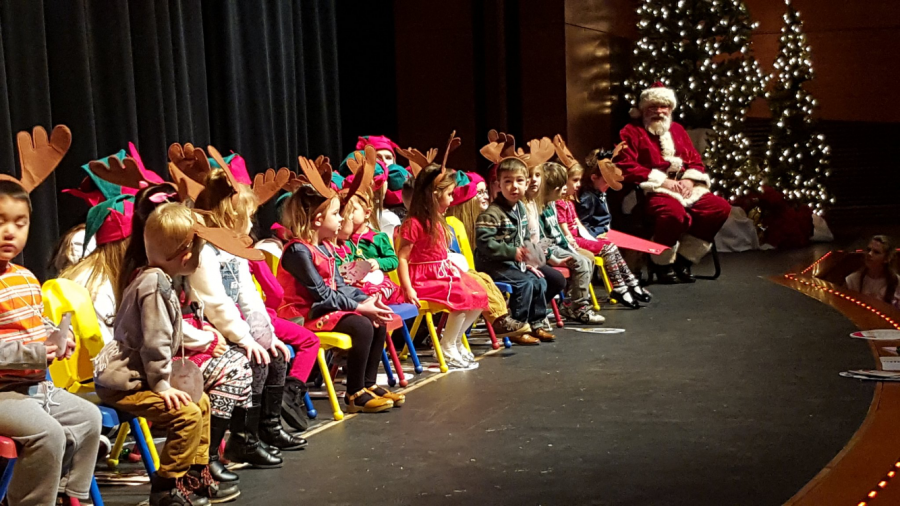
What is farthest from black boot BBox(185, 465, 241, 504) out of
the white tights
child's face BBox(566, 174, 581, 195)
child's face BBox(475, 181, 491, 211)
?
child's face BBox(566, 174, 581, 195)

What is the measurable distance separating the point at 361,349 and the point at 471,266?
1.57m

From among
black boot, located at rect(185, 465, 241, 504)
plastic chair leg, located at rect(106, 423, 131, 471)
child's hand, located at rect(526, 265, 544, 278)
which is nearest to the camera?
black boot, located at rect(185, 465, 241, 504)

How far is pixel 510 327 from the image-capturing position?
5695 millimetres

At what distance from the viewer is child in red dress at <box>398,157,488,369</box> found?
494cm

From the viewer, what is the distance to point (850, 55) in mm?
12227

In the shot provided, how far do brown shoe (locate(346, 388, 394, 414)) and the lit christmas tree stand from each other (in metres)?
6.04

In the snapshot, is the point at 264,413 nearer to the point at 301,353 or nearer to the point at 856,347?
the point at 301,353

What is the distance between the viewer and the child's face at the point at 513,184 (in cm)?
565

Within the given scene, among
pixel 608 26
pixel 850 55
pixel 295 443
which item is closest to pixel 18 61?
pixel 295 443

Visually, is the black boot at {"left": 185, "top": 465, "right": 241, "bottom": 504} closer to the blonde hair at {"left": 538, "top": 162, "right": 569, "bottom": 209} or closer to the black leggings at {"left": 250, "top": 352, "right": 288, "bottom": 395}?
the black leggings at {"left": 250, "top": 352, "right": 288, "bottom": 395}

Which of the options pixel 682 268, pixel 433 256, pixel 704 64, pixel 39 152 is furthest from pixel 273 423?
pixel 704 64

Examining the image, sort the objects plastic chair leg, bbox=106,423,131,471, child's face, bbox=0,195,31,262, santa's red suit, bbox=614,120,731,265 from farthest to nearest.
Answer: santa's red suit, bbox=614,120,731,265 → plastic chair leg, bbox=106,423,131,471 → child's face, bbox=0,195,31,262

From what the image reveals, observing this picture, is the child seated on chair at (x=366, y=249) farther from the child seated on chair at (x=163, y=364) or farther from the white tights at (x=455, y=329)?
the child seated on chair at (x=163, y=364)

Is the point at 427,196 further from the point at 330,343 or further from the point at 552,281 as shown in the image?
the point at 552,281
